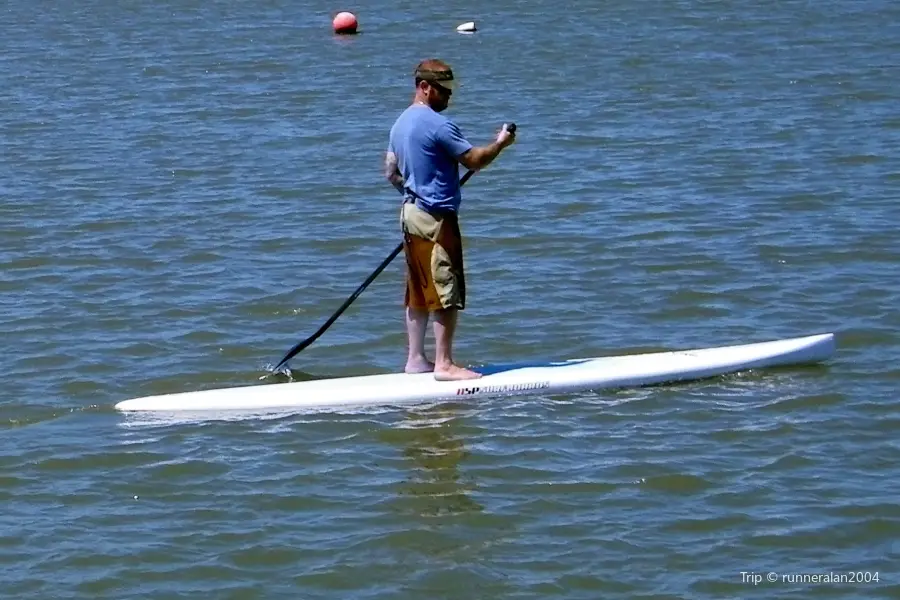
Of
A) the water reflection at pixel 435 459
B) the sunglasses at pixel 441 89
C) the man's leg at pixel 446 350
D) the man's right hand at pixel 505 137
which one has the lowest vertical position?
the water reflection at pixel 435 459

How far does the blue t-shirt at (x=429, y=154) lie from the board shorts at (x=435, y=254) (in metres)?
0.08

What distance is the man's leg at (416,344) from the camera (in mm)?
9328

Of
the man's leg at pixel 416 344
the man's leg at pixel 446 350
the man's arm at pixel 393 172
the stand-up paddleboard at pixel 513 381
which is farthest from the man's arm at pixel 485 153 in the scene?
the stand-up paddleboard at pixel 513 381

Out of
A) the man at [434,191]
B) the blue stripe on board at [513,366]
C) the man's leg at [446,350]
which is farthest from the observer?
the blue stripe on board at [513,366]

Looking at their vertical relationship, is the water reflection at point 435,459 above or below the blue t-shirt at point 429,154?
below

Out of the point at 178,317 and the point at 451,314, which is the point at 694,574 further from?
the point at 178,317

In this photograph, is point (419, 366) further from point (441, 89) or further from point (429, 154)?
point (441, 89)

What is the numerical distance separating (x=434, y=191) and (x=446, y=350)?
2.88 feet

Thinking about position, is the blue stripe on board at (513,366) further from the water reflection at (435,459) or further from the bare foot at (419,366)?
the water reflection at (435,459)

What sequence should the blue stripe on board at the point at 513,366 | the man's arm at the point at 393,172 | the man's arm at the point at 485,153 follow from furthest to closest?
1. the blue stripe on board at the point at 513,366
2. the man's arm at the point at 393,172
3. the man's arm at the point at 485,153

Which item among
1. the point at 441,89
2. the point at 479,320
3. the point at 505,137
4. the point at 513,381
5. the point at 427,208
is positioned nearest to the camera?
the point at 505,137

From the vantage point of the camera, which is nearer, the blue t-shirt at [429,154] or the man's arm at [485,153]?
the man's arm at [485,153]

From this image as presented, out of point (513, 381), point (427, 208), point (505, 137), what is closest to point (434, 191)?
point (427, 208)

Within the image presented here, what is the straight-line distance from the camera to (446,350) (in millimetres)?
9164
